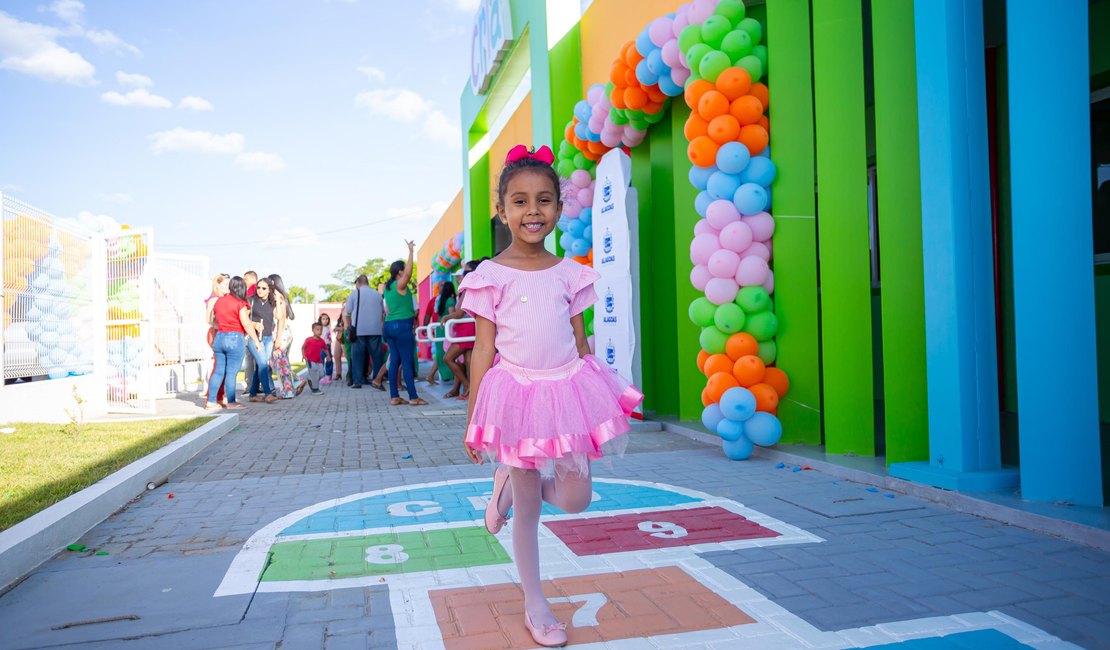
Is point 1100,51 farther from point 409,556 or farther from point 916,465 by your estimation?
point 409,556

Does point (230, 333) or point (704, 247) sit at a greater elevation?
point (704, 247)

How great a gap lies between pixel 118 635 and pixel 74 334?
909 cm

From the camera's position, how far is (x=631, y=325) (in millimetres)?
7590

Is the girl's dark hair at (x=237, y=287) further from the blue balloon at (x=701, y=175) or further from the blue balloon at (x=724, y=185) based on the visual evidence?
the blue balloon at (x=724, y=185)

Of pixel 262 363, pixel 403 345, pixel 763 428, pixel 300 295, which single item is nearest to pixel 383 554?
pixel 763 428

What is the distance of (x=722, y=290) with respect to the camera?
19.4 feet

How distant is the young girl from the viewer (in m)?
2.60

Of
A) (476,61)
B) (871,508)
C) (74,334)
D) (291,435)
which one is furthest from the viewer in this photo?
(476,61)

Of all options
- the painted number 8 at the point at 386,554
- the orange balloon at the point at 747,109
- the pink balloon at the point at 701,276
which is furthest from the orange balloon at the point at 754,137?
the painted number 8 at the point at 386,554

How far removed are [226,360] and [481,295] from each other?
9466 mm

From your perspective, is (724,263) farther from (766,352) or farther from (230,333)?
(230,333)

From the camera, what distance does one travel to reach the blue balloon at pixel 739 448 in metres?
5.86

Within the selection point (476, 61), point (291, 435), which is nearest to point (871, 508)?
point (291, 435)

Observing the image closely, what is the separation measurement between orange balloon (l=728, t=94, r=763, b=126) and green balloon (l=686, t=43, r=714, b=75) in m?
0.44
